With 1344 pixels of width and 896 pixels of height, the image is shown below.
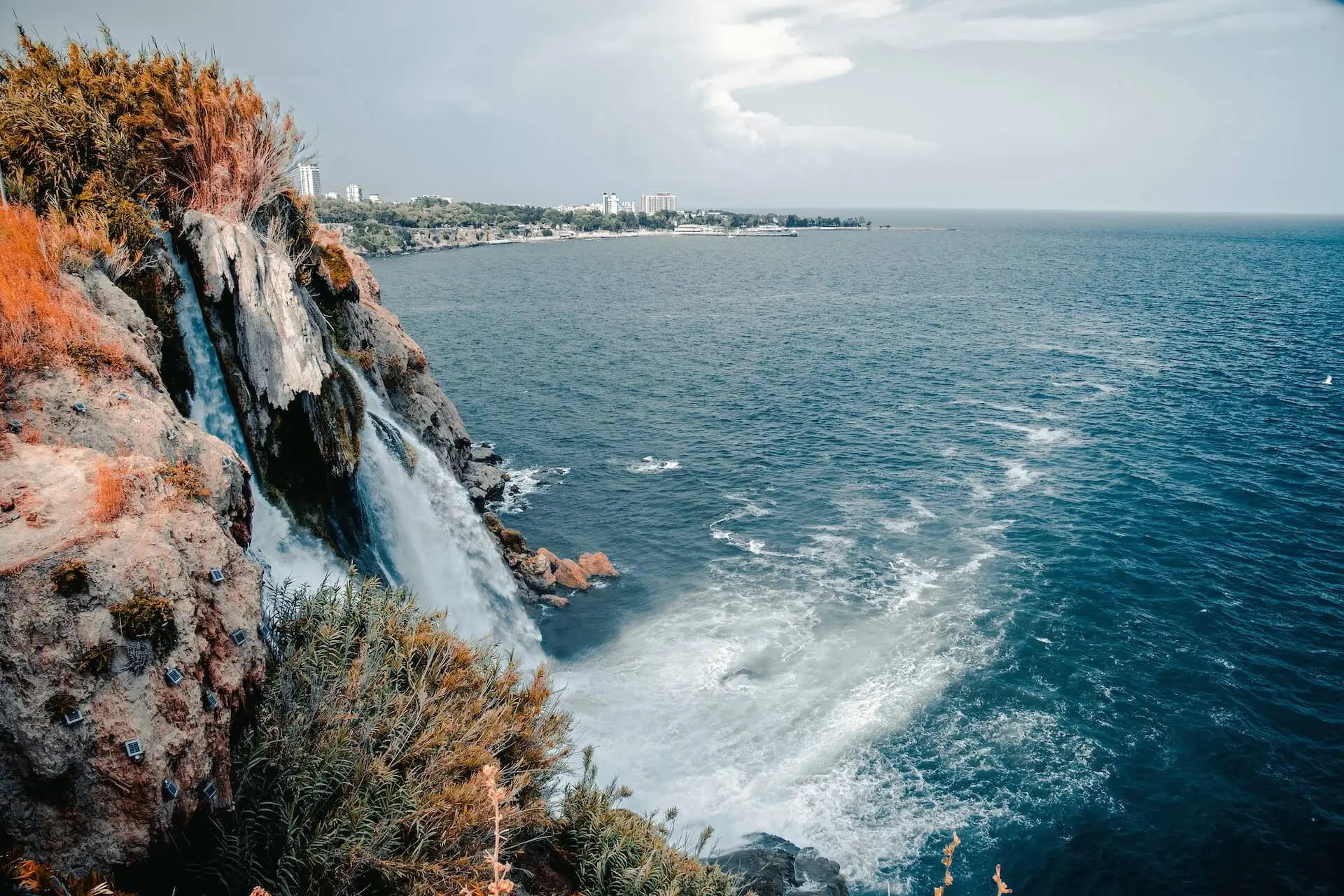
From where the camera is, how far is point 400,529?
24750 mm

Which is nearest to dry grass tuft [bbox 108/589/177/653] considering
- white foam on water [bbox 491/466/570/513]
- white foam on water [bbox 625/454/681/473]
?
white foam on water [bbox 491/466/570/513]

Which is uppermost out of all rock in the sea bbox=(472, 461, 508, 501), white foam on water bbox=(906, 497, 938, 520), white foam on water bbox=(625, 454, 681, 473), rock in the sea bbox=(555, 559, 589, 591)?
rock in the sea bbox=(472, 461, 508, 501)

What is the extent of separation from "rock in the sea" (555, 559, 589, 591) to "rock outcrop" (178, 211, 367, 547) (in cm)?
1338

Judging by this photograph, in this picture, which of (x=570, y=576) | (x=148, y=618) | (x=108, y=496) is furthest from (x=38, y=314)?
(x=570, y=576)

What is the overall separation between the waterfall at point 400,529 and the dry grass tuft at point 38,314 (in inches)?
162

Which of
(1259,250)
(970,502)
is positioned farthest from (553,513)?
(1259,250)

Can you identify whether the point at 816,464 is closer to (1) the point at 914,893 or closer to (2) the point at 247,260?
(1) the point at 914,893

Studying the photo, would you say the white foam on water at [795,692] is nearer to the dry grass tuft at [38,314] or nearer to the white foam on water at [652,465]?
the white foam on water at [652,465]

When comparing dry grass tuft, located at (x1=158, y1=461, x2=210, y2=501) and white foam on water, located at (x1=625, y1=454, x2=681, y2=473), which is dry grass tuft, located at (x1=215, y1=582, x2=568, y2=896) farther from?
white foam on water, located at (x1=625, y1=454, x2=681, y2=473)

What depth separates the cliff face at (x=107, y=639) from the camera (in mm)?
7133

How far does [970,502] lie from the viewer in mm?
40312

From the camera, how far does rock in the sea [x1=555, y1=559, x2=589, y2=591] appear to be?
34.0 meters

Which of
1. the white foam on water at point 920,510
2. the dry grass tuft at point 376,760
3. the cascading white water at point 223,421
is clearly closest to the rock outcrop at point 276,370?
the cascading white water at point 223,421

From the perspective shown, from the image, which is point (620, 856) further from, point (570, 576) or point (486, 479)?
point (486, 479)
